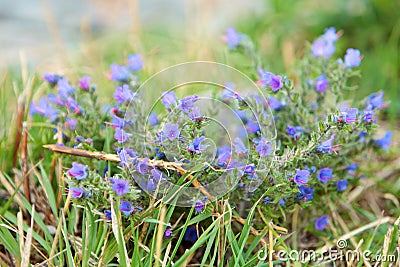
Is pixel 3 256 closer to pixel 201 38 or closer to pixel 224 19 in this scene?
pixel 201 38

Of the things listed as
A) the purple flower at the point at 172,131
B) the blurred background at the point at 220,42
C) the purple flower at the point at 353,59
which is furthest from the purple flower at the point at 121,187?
the blurred background at the point at 220,42

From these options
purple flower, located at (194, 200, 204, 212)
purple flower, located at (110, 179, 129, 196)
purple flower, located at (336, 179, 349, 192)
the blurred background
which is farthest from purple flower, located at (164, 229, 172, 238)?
the blurred background

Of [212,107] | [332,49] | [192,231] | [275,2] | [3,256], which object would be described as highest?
[275,2]

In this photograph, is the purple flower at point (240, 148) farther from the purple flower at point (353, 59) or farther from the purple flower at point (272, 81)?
the purple flower at point (353, 59)

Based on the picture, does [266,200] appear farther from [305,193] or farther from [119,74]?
[119,74]

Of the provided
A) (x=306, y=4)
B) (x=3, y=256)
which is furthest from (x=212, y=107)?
(x=306, y=4)
